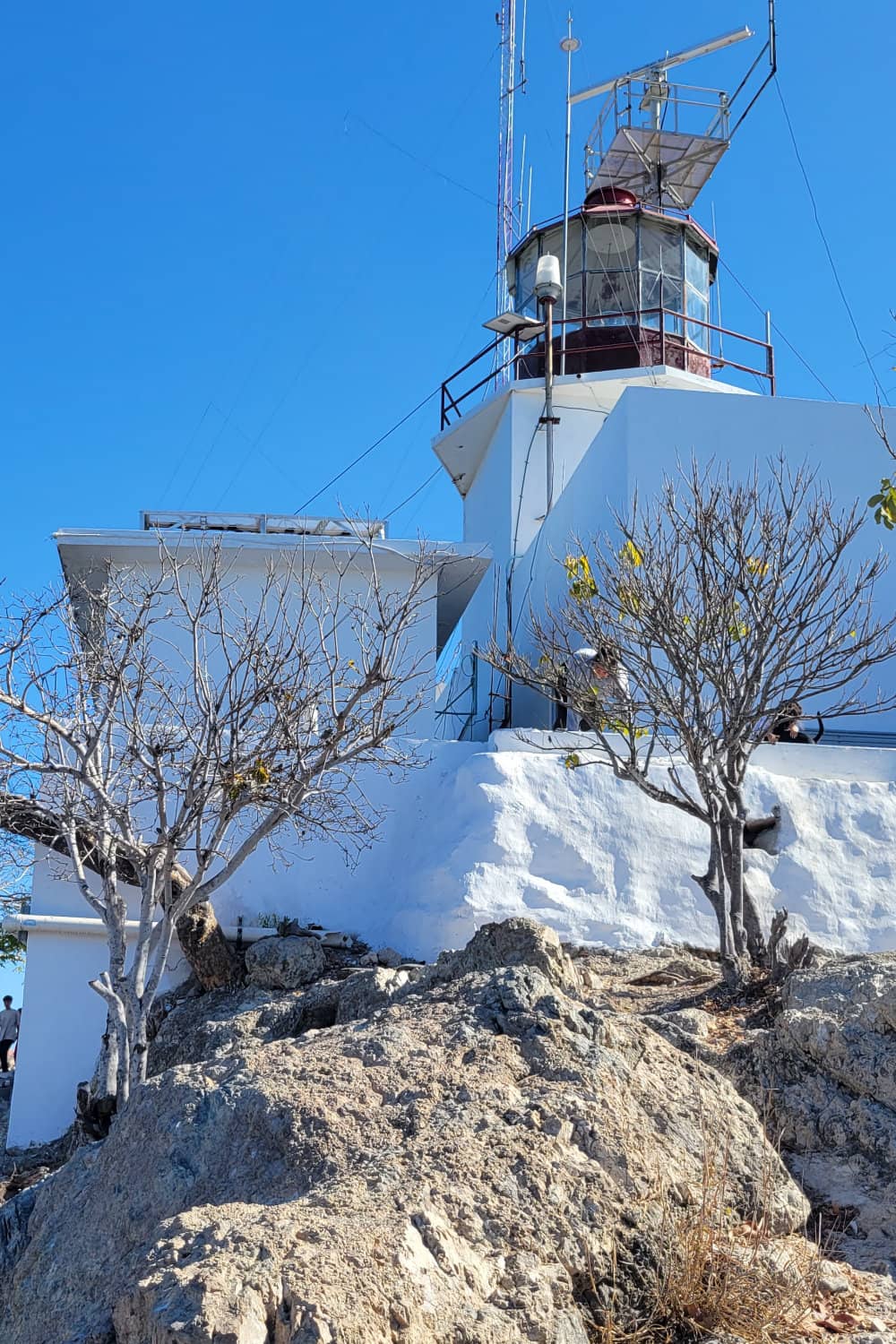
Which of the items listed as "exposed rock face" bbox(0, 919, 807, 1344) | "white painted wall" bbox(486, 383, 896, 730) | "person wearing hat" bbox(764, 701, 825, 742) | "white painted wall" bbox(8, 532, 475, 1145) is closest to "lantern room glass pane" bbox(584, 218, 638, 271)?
"white painted wall" bbox(486, 383, 896, 730)

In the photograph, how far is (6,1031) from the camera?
15.5m

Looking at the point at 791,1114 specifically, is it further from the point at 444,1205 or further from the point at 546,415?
the point at 546,415

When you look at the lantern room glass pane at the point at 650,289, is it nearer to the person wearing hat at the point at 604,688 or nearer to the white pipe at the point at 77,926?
the person wearing hat at the point at 604,688

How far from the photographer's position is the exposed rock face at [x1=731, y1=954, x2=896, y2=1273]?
4910 mm

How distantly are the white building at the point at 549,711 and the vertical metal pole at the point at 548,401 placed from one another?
0.51 ft

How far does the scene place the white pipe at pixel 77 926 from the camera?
35.0 ft

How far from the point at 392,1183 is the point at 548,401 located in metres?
15.2

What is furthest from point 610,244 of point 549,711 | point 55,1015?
point 55,1015

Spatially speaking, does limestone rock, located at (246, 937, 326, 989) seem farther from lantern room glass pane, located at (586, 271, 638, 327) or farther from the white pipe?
lantern room glass pane, located at (586, 271, 638, 327)

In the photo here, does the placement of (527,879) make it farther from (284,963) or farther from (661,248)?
(661,248)

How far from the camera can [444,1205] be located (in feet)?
11.8

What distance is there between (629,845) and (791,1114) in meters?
5.43

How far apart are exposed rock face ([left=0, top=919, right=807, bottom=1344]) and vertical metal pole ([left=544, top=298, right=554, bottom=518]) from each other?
1262 centimetres

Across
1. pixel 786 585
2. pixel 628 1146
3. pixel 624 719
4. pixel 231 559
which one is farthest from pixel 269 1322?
pixel 231 559
